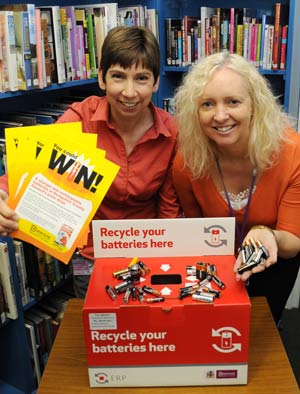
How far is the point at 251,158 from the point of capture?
1350mm

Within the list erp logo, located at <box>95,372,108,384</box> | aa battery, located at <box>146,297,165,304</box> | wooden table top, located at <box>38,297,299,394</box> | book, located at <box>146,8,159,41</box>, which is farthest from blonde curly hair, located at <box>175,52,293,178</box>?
book, located at <box>146,8,159,41</box>

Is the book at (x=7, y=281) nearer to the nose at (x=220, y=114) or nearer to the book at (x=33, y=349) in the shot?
the book at (x=33, y=349)

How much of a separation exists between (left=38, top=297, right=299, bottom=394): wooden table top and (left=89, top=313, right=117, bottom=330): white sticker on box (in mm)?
153

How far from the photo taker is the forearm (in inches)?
48.9

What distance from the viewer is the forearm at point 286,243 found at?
1.24 meters

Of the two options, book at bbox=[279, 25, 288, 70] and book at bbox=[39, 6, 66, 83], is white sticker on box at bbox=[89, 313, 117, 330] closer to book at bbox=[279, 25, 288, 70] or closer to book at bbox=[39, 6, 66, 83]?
book at bbox=[39, 6, 66, 83]

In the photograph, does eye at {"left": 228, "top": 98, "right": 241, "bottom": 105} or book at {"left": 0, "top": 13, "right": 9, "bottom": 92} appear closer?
eye at {"left": 228, "top": 98, "right": 241, "bottom": 105}

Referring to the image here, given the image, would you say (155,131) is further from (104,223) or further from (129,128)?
(104,223)

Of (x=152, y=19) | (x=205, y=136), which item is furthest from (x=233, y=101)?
(x=152, y=19)

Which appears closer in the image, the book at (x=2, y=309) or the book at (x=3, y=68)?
the book at (x=3, y=68)

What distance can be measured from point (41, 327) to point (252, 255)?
4.57 feet

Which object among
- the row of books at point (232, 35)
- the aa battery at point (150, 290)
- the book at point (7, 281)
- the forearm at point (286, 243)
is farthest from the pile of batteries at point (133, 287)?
the row of books at point (232, 35)

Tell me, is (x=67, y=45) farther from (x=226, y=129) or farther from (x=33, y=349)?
(x=33, y=349)

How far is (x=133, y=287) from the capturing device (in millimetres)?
965
